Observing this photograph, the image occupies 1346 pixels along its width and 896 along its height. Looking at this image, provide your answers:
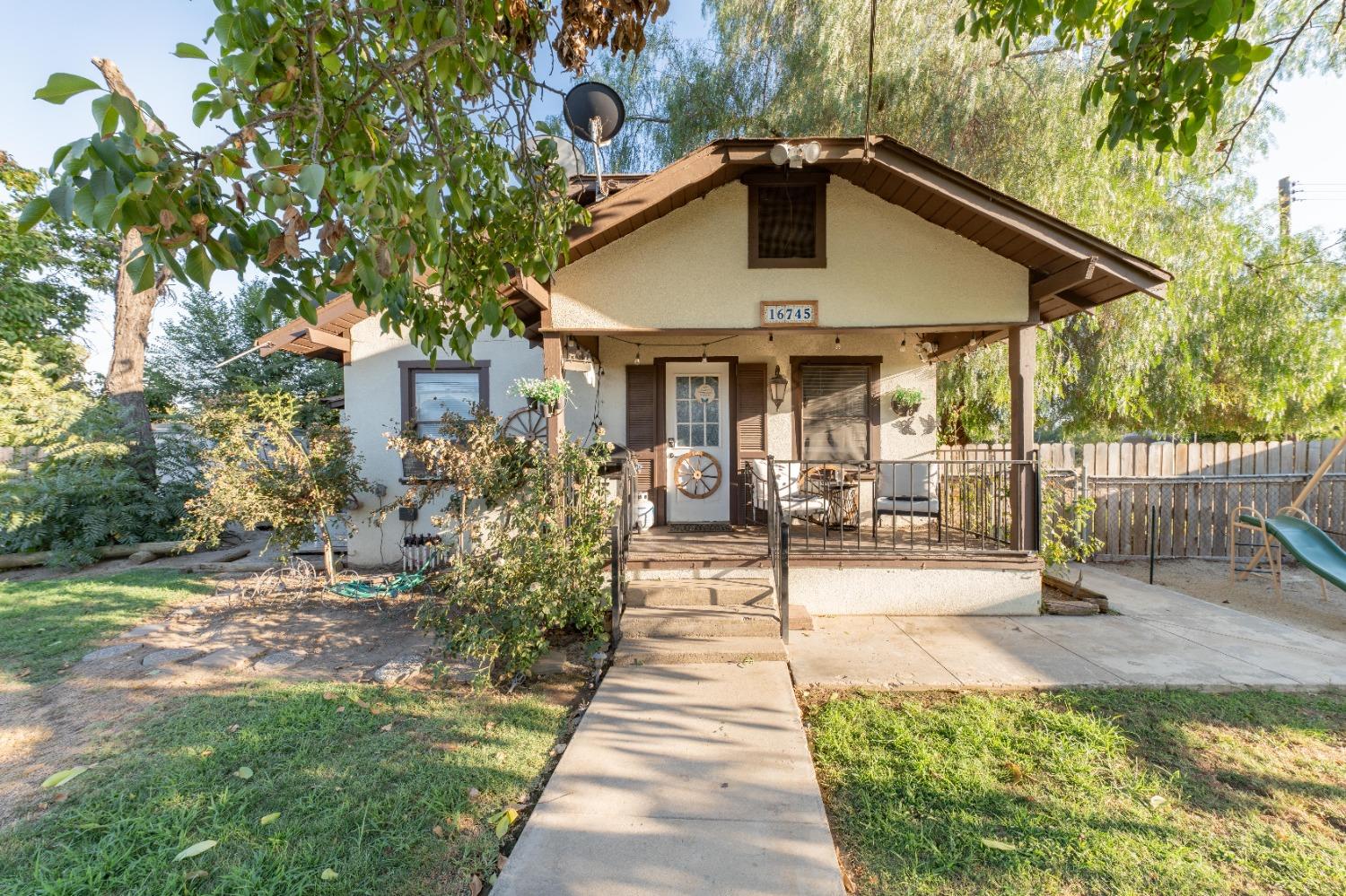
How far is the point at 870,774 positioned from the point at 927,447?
17.8ft

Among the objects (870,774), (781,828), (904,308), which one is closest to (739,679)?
(870,774)

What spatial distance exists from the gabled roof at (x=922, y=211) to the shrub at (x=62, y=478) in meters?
8.02

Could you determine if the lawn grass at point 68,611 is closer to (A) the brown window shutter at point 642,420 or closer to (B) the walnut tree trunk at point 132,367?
(B) the walnut tree trunk at point 132,367

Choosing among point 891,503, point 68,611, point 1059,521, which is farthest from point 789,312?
point 68,611

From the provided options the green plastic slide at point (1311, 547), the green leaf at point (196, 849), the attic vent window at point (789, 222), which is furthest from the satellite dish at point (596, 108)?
the green plastic slide at point (1311, 547)

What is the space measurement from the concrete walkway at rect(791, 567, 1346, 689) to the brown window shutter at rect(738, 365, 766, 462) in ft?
8.37

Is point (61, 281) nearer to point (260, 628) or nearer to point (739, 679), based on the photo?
point (260, 628)

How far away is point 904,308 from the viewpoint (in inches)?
221

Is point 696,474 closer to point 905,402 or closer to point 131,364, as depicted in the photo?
point 905,402

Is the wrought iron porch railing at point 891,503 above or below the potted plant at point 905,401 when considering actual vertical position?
below

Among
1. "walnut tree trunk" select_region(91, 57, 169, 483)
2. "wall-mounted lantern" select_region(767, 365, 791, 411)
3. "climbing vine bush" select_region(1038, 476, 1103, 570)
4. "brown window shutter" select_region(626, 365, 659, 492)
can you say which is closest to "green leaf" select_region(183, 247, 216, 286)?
"brown window shutter" select_region(626, 365, 659, 492)

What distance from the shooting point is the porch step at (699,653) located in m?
4.21

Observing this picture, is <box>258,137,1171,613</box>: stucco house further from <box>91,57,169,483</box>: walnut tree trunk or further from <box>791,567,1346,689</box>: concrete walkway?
<box>91,57,169,483</box>: walnut tree trunk

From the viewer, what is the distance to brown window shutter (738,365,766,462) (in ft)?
24.1
